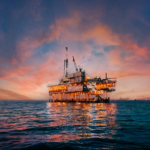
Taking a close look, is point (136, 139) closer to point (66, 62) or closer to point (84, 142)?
point (84, 142)

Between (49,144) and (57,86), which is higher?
(57,86)

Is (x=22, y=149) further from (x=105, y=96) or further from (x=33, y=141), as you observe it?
(x=105, y=96)

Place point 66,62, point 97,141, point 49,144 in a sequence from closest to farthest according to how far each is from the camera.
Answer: point 49,144 < point 97,141 < point 66,62

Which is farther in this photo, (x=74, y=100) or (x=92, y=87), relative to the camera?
(x=74, y=100)

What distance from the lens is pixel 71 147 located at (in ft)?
41.5

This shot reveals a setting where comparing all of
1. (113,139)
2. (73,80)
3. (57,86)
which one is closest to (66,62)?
(57,86)

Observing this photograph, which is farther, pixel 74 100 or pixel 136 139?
pixel 74 100

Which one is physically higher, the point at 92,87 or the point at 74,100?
the point at 92,87

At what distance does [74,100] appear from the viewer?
127 metres

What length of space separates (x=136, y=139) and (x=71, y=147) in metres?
6.63

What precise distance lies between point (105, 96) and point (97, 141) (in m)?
105

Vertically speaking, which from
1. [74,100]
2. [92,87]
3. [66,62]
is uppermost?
[66,62]

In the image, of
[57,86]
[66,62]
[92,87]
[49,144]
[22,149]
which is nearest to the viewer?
[22,149]

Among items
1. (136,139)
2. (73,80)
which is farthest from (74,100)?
(136,139)
